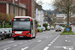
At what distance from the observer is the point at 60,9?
48594mm

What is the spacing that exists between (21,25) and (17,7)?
3720 cm

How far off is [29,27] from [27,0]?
179ft

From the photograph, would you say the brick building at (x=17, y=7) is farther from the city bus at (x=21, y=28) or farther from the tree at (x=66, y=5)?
the city bus at (x=21, y=28)

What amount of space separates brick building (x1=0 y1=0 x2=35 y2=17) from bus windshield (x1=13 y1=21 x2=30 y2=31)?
11.4 m

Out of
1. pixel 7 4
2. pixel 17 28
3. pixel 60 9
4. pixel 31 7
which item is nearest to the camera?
pixel 17 28

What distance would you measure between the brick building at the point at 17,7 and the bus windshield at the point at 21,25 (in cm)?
1143

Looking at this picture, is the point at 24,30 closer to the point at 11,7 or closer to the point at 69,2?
the point at 69,2

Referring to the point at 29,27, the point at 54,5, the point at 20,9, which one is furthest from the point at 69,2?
the point at 20,9

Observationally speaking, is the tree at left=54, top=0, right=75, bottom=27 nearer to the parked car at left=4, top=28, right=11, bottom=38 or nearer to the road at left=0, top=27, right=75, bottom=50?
the parked car at left=4, top=28, right=11, bottom=38

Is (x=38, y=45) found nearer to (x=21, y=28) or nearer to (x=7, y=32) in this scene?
(x=21, y=28)

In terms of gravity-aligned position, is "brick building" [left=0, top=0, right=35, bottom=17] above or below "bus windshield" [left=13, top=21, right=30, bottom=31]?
above

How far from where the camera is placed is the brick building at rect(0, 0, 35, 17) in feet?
174

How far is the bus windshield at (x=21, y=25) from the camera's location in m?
25.6

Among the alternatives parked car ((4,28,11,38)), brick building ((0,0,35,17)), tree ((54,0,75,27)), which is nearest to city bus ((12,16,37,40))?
parked car ((4,28,11,38))
